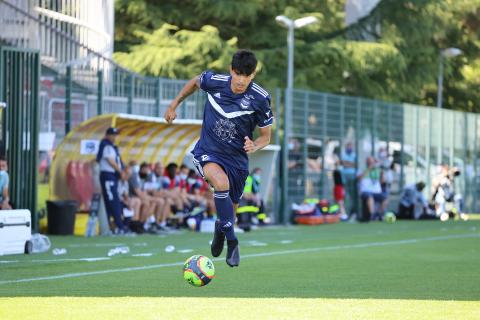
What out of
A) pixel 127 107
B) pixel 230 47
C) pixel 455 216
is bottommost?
pixel 455 216

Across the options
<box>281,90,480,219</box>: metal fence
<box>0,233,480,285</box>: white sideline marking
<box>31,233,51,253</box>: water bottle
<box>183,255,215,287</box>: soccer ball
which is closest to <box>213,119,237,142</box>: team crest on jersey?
<box>183,255,215,287</box>: soccer ball

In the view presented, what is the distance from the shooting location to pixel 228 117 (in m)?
12.2

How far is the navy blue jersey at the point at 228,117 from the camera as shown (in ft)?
40.0

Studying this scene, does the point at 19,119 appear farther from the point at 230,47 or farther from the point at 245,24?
the point at 245,24

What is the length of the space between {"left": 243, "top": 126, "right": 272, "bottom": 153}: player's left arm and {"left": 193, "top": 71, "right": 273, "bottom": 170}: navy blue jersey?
16 cm

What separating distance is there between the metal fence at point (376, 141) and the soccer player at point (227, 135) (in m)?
20.8

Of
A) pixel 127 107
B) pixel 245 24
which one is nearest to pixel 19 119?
pixel 127 107

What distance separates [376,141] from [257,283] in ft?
88.2

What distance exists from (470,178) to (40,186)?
27.3 m

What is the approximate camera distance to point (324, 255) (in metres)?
17.7

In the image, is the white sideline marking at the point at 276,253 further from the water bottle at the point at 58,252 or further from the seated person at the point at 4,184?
the seated person at the point at 4,184

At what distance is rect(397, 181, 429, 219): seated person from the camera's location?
124 ft

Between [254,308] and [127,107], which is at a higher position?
[127,107]

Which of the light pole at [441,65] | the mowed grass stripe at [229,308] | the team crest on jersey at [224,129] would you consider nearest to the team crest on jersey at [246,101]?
the team crest on jersey at [224,129]
